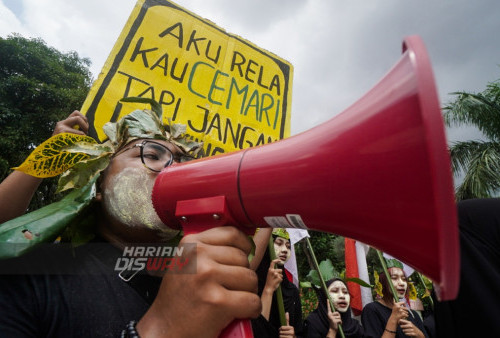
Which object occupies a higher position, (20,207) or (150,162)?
(150,162)

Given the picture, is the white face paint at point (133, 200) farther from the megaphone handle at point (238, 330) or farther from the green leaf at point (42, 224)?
Result: the megaphone handle at point (238, 330)

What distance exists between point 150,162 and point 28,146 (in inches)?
491

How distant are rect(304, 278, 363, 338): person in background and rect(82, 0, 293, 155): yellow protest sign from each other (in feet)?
7.46

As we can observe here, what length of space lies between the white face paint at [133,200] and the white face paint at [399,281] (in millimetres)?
4371

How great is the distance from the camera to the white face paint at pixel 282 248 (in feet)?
11.3

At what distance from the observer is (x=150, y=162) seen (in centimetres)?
125

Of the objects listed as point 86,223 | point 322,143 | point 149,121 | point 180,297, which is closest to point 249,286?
point 180,297

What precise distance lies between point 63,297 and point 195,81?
76.3 inches

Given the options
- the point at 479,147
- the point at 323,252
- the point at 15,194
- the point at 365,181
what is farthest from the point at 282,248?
the point at 323,252

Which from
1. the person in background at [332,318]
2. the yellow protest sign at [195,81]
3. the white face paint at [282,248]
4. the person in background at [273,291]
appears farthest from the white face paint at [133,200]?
the person in background at [332,318]

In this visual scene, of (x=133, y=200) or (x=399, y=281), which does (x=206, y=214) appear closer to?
(x=133, y=200)

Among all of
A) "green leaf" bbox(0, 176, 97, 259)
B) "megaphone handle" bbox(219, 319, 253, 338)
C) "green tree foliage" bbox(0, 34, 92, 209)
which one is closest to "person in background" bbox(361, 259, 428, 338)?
"megaphone handle" bbox(219, 319, 253, 338)

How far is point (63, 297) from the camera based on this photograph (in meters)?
0.89

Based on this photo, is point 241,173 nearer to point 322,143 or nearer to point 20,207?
point 322,143
